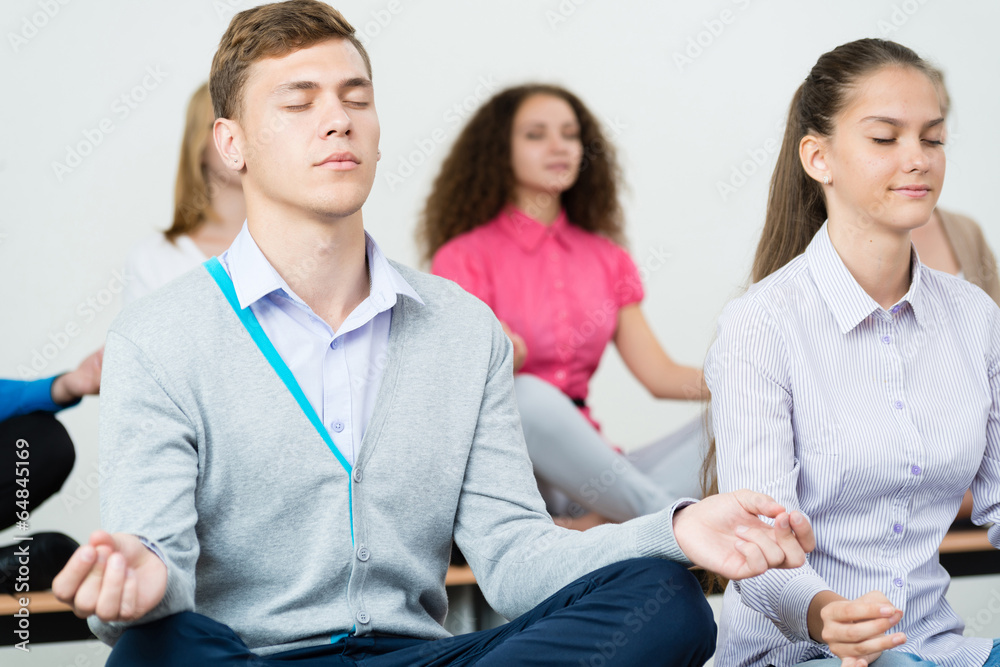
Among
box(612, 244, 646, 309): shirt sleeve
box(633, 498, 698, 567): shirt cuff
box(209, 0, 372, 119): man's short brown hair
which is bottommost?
box(633, 498, 698, 567): shirt cuff

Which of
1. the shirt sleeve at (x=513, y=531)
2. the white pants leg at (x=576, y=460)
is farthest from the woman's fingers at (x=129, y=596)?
the white pants leg at (x=576, y=460)

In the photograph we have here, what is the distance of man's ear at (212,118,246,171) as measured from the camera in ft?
4.89

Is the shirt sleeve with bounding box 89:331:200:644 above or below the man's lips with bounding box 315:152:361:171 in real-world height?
below

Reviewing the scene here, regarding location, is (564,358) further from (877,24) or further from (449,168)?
(877,24)

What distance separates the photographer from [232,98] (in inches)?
59.1

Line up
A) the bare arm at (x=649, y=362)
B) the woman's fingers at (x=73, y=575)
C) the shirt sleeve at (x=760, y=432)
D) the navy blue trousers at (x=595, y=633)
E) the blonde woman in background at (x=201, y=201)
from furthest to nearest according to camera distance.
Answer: the bare arm at (x=649, y=362) < the blonde woman in background at (x=201, y=201) < the shirt sleeve at (x=760, y=432) < the navy blue trousers at (x=595, y=633) < the woman's fingers at (x=73, y=575)

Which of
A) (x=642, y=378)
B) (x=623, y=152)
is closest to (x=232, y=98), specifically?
(x=642, y=378)

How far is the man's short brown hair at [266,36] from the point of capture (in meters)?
1.45

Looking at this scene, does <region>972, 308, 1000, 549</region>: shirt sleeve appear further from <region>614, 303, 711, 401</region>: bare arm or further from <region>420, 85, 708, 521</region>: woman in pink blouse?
<region>614, 303, 711, 401</region>: bare arm

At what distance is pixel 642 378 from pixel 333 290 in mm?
1689

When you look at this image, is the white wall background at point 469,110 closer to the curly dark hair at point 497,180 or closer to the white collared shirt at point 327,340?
the curly dark hair at point 497,180

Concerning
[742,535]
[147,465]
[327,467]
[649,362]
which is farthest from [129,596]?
[649,362]

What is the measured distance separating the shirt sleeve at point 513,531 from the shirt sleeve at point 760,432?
0.67 feet

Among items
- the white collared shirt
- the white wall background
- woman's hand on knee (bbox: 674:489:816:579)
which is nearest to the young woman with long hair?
woman's hand on knee (bbox: 674:489:816:579)
